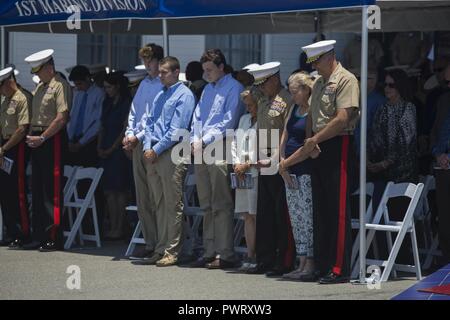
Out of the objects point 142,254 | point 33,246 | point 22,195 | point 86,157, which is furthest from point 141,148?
point 86,157

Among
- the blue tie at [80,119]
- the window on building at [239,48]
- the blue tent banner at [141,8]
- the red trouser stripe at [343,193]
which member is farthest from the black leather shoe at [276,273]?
the window on building at [239,48]

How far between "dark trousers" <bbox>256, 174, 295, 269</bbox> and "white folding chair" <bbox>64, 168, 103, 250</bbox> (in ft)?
9.27

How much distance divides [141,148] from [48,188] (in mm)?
1396

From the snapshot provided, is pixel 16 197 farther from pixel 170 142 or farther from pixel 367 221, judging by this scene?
pixel 367 221

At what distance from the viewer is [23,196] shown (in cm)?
1330

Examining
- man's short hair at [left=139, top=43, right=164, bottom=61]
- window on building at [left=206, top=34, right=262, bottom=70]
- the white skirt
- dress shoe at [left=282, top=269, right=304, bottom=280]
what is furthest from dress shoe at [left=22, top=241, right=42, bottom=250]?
window on building at [left=206, top=34, right=262, bottom=70]

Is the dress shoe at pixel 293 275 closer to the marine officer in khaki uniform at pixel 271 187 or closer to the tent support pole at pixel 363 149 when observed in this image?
the marine officer in khaki uniform at pixel 271 187

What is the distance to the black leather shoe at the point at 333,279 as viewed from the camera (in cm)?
1034

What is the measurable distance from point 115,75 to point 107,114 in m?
0.45

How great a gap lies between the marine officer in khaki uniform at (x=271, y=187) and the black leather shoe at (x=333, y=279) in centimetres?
64

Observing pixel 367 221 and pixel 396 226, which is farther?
pixel 367 221

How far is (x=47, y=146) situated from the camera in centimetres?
1269

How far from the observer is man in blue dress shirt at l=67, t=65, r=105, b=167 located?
14.1 meters
